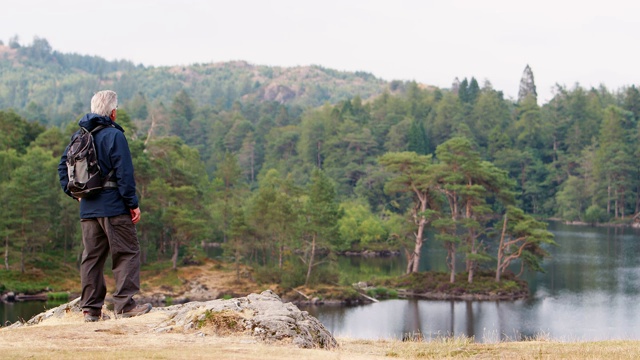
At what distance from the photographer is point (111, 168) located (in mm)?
7520

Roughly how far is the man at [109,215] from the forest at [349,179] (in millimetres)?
28513

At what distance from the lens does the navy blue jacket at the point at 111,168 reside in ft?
24.4

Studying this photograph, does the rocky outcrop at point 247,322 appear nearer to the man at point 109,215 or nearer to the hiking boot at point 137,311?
the hiking boot at point 137,311

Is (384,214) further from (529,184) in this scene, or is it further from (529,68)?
(529,68)

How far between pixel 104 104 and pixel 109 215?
1.09 meters

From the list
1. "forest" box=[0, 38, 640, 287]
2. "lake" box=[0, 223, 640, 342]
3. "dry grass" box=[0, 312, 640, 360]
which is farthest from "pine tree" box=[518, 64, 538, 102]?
"dry grass" box=[0, 312, 640, 360]

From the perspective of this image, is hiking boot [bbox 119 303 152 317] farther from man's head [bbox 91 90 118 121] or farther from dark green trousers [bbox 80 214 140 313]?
man's head [bbox 91 90 118 121]

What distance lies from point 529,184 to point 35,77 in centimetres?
15267

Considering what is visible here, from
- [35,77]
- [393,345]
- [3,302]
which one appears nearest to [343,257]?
[3,302]

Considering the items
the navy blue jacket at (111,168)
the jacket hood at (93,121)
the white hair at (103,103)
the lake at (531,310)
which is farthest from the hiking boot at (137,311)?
the lake at (531,310)

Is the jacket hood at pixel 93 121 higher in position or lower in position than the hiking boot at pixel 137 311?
higher

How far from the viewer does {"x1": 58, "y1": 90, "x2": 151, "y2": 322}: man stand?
24.5 ft

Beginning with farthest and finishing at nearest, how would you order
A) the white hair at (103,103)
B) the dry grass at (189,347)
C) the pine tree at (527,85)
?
the pine tree at (527,85) → the white hair at (103,103) → the dry grass at (189,347)

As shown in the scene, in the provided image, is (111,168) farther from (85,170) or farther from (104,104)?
(104,104)
